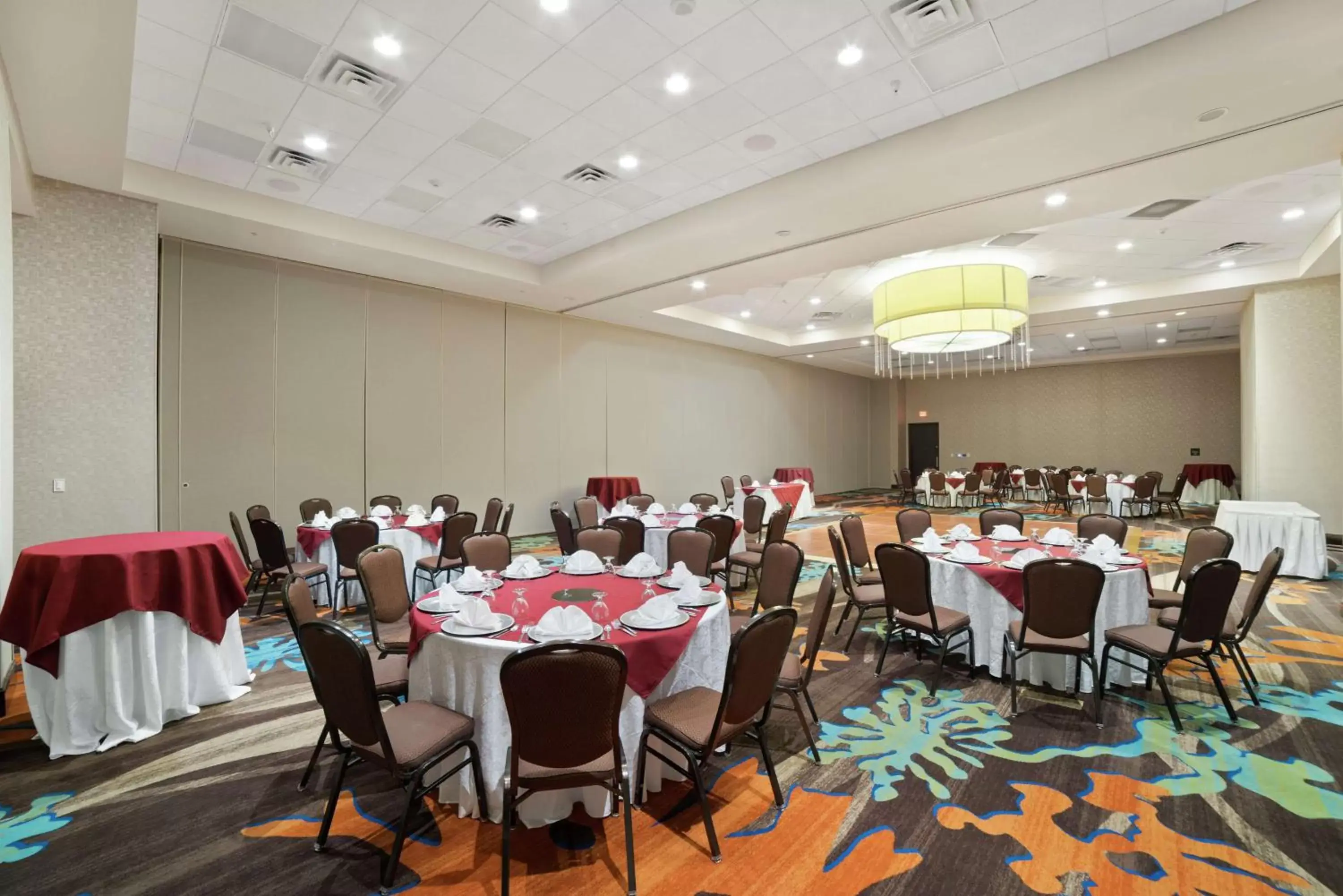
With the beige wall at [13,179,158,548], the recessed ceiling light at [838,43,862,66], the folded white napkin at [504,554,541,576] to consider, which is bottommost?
the folded white napkin at [504,554,541,576]

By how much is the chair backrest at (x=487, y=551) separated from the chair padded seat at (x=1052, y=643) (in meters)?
3.64

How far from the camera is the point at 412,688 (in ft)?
9.53

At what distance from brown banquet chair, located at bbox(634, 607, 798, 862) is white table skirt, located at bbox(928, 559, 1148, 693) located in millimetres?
2200

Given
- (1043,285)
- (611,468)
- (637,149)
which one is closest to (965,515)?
(1043,285)

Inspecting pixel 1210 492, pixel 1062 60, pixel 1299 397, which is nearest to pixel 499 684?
pixel 1062 60

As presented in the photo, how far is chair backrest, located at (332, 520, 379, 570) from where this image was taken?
5.60 meters

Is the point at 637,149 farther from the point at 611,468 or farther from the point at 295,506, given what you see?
the point at 611,468

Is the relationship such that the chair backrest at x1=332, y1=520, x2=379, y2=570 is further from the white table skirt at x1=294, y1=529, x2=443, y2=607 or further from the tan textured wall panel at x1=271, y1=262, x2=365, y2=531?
the tan textured wall panel at x1=271, y1=262, x2=365, y2=531

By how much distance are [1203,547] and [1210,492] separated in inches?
488

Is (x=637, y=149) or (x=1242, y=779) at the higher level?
(x=637, y=149)

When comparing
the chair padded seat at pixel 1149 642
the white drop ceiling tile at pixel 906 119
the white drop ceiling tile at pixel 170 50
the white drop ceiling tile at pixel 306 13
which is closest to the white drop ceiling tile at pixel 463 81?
the white drop ceiling tile at pixel 306 13

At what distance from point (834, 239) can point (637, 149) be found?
2700mm

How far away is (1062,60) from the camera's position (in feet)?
14.2
